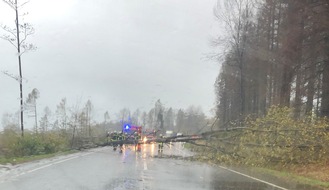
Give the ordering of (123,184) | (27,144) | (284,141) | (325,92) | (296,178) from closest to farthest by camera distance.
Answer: (123,184), (296,178), (284,141), (325,92), (27,144)

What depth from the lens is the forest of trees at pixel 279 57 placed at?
2228cm

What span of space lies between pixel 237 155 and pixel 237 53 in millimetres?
22118

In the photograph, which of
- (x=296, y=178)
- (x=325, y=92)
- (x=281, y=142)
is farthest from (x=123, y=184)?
(x=325, y=92)

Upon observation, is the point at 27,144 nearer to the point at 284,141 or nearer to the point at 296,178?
the point at 284,141

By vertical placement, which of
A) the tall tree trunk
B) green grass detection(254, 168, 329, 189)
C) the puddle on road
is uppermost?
the tall tree trunk

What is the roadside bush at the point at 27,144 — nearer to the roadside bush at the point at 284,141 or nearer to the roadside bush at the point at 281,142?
the roadside bush at the point at 281,142

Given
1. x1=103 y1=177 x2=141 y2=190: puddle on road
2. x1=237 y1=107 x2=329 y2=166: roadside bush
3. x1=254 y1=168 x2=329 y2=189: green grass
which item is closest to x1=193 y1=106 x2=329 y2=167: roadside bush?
x1=237 y1=107 x2=329 y2=166: roadside bush

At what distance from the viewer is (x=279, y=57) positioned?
28453 millimetres

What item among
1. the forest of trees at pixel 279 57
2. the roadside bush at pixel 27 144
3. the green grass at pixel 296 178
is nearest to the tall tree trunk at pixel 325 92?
the forest of trees at pixel 279 57

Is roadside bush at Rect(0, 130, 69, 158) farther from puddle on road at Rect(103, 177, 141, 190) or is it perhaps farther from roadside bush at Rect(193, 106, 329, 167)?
puddle on road at Rect(103, 177, 141, 190)

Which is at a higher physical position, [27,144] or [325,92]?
[325,92]

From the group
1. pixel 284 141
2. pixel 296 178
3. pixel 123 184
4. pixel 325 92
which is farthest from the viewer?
pixel 325 92

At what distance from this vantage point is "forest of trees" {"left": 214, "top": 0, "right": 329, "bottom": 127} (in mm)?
22281

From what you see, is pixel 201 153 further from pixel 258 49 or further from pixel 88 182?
pixel 258 49
